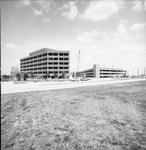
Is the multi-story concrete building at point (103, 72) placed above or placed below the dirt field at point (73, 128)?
above

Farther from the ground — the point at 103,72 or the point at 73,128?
the point at 103,72

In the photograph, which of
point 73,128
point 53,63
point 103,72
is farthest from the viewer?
point 103,72

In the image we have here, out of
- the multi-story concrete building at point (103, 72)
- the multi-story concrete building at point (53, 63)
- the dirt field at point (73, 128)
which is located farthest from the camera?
the multi-story concrete building at point (103, 72)

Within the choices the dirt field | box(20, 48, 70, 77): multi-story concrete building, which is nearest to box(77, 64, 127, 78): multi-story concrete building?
box(20, 48, 70, 77): multi-story concrete building

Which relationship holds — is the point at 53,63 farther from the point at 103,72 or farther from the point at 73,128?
the point at 73,128

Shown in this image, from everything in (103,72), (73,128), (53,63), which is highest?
(53,63)

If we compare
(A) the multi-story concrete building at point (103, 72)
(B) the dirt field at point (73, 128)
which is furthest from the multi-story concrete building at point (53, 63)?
(B) the dirt field at point (73, 128)

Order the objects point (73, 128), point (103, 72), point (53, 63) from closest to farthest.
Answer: point (73, 128) → point (53, 63) → point (103, 72)

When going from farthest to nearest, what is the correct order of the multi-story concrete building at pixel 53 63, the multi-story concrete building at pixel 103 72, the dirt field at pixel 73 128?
the multi-story concrete building at pixel 103 72 < the multi-story concrete building at pixel 53 63 < the dirt field at pixel 73 128

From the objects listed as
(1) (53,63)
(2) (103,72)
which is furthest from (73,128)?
(2) (103,72)

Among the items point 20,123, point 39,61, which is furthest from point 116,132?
point 39,61

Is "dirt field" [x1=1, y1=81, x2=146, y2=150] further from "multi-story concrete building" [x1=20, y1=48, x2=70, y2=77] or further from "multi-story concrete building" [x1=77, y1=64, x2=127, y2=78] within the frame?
"multi-story concrete building" [x1=77, y1=64, x2=127, y2=78]

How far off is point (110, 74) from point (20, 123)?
384 feet

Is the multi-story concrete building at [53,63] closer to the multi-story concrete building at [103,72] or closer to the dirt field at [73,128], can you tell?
the multi-story concrete building at [103,72]
